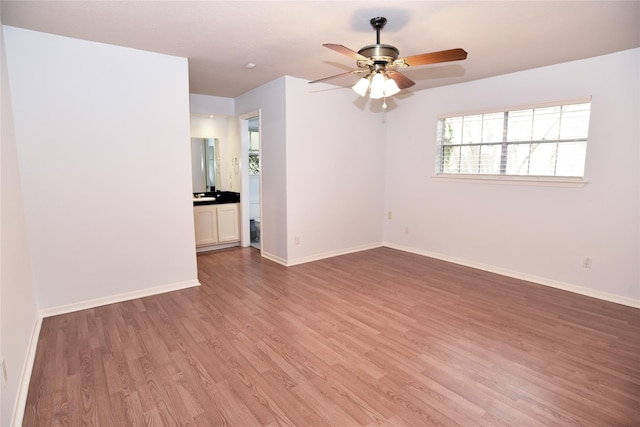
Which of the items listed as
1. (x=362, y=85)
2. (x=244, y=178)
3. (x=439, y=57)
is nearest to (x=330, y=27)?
(x=362, y=85)

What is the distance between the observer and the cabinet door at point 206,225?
526 centimetres

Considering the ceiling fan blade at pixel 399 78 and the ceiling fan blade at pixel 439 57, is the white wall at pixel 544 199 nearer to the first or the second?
the ceiling fan blade at pixel 399 78

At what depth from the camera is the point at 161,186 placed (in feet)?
11.5

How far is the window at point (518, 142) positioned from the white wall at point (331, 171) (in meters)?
1.09

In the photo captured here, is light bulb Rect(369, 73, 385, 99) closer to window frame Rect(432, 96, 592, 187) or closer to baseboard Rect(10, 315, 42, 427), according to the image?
window frame Rect(432, 96, 592, 187)

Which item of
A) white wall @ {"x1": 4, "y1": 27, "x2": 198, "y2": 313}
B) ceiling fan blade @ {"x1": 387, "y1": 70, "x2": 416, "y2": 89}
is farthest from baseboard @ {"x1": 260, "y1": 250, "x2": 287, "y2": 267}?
ceiling fan blade @ {"x1": 387, "y1": 70, "x2": 416, "y2": 89}

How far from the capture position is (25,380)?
2107 millimetres

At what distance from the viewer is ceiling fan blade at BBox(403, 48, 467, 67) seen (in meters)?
2.23

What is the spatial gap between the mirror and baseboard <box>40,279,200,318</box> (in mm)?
2423

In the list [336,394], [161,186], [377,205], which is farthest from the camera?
[377,205]

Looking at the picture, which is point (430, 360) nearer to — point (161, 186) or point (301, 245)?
point (301, 245)

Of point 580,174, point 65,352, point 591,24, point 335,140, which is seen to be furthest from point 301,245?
point 591,24

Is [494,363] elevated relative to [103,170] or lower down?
lower down

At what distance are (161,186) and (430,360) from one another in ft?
9.78
